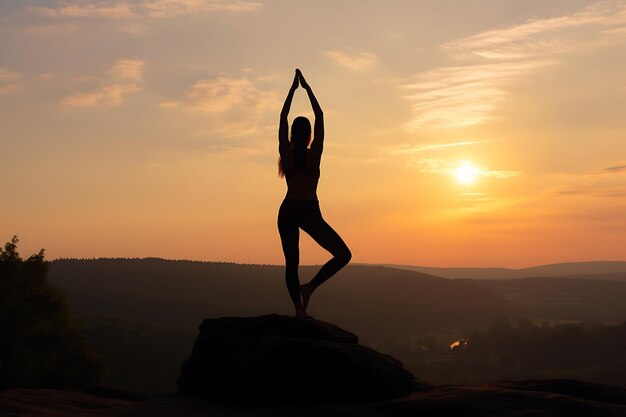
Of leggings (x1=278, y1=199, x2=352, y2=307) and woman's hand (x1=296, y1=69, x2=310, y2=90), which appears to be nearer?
leggings (x1=278, y1=199, x2=352, y2=307)

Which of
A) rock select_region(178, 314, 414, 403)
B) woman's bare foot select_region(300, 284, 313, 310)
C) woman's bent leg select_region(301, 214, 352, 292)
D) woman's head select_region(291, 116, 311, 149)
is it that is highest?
woman's head select_region(291, 116, 311, 149)

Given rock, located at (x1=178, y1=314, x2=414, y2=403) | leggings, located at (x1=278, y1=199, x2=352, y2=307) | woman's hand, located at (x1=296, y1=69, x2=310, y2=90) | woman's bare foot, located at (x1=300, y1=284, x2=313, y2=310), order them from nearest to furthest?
rock, located at (x1=178, y1=314, x2=414, y2=403) → leggings, located at (x1=278, y1=199, x2=352, y2=307) → woman's hand, located at (x1=296, y1=69, x2=310, y2=90) → woman's bare foot, located at (x1=300, y1=284, x2=313, y2=310)

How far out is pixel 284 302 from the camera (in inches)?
7589

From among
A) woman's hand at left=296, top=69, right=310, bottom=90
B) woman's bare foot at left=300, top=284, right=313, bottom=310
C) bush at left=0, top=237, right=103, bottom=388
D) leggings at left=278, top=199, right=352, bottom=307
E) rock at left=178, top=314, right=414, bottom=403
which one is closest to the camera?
rock at left=178, top=314, right=414, bottom=403

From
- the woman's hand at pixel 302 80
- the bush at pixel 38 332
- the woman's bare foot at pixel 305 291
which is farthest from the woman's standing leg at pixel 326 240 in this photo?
the bush at pixel 38 332

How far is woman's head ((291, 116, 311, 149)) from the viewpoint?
582 inches

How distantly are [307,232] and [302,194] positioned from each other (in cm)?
80

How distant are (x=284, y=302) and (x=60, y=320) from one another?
→ 15320 centimetres

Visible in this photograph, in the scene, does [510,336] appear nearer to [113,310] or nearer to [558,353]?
[558,353]

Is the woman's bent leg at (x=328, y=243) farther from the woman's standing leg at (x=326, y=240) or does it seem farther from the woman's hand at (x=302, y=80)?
the woman's hand at (x=302, y=80)

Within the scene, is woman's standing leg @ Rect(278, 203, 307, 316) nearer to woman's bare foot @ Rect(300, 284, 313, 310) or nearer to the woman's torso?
woman's bare foot @ Rect(300, 284, 313, 310)

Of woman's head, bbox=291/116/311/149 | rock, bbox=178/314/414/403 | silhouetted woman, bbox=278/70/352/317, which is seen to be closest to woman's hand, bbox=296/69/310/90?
silhouetted woman, bbox=278/70/352/317

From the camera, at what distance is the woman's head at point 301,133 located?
48.5 ft

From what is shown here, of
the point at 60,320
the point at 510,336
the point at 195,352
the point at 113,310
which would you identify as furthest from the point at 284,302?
the point at 195,352
